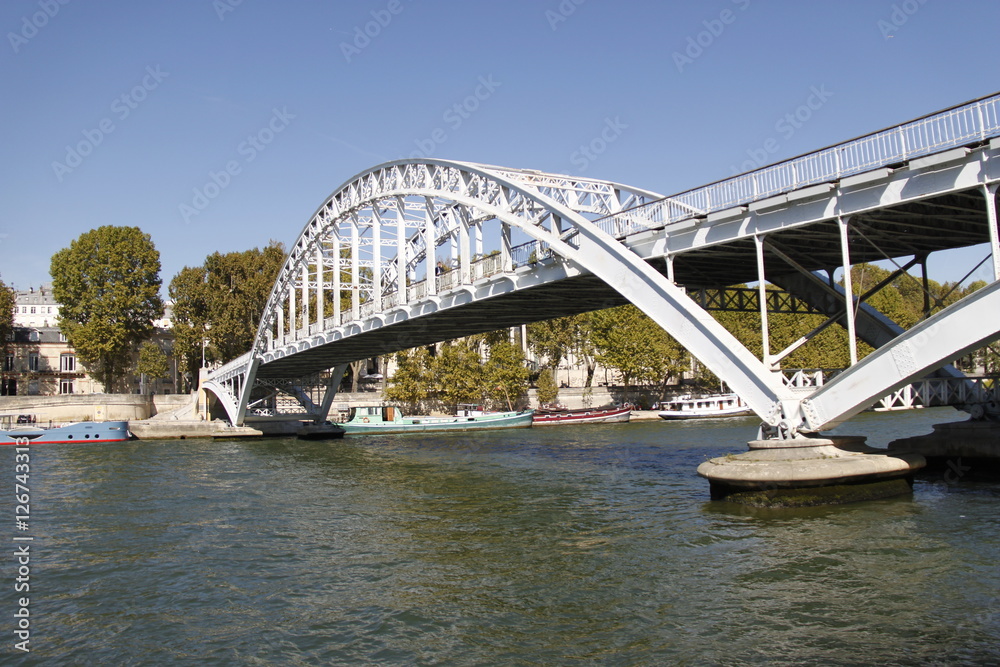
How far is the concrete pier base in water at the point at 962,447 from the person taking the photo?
72.2 ft

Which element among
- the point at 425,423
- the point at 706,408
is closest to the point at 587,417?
the point at 706,408

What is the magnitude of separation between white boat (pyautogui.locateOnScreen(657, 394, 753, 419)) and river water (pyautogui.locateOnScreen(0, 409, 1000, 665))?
39384 millimetres

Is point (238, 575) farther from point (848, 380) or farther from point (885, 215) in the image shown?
point (885, 215)

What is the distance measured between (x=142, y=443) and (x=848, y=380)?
48.9 meters

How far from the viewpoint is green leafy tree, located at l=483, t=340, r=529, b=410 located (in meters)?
70.4

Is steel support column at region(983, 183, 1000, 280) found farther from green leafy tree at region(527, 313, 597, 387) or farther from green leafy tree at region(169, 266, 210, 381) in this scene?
A: green leafy tree at region(169, 266, 210, 381)

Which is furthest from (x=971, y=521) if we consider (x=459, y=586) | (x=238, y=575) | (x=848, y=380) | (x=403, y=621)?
(x=238, y=575)

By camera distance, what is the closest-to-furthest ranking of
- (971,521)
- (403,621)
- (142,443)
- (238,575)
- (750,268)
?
(403,621) → (238,575) → (971,521) → (750,268) → (142,443)

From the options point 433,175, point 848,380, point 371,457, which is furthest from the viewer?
point 371,457

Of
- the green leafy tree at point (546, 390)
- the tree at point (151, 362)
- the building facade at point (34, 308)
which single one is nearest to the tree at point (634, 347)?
the green leafy tree at point (546, 390)

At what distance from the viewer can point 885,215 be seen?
61.4 feet

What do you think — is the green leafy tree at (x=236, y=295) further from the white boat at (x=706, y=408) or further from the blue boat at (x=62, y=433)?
the white boat at (x=706, y=408)

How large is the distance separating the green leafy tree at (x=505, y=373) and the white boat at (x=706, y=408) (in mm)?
12103

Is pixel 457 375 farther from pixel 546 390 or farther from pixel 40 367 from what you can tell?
pixel 40 367
